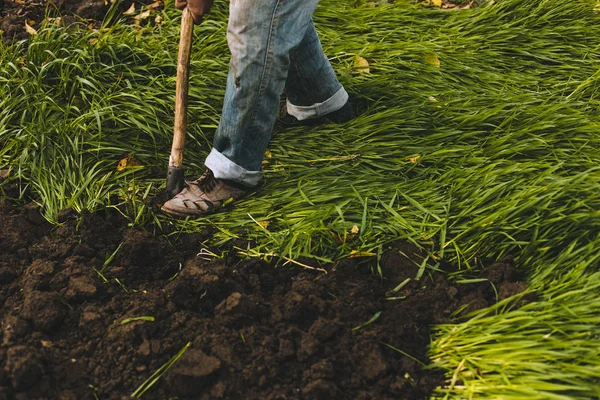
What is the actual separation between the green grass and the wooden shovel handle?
202 millimetres

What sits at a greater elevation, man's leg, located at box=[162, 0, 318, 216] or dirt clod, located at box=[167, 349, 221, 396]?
man's leg, located at box=[162, 0, 318, 216]

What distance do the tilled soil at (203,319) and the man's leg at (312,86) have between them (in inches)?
40.2

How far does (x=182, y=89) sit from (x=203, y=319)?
1126mm

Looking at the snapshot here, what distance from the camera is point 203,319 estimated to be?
2830mm

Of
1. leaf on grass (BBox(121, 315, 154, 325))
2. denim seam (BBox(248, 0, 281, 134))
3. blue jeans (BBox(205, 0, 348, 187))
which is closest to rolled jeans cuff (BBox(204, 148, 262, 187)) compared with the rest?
blue jeans (BBox(205, 0, 348, 187))

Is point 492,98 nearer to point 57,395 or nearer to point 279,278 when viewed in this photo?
point 279,278

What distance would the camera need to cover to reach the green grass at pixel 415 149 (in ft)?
8.86

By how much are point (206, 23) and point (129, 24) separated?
50cm

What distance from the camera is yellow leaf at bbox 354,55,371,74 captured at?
4.24 meters

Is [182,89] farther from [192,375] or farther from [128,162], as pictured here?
[192,375]

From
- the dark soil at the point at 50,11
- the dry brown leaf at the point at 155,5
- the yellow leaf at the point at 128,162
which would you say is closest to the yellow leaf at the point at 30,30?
the dark soil at the point at 50,11

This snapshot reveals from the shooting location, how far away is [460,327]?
2.74m

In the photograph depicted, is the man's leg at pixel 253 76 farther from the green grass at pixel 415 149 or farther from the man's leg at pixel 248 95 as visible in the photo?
the green grass at pixel 415 149

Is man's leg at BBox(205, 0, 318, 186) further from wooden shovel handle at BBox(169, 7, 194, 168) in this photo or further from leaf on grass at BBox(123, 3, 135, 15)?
leaf on grass at BBox(123, 3, 135, 15)
